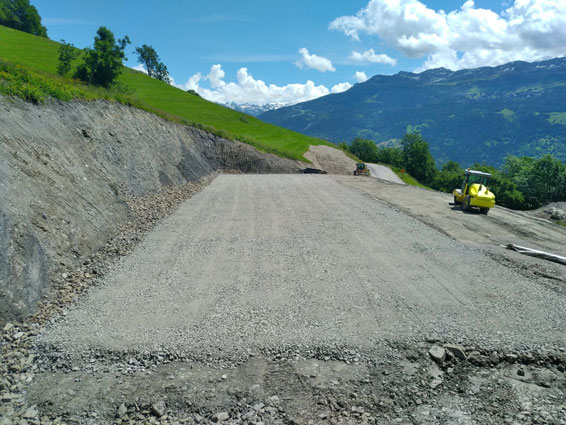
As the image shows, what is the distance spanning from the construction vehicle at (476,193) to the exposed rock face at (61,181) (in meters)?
18.2

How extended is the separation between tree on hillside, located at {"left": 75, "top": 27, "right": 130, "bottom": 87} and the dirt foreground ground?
2721cm

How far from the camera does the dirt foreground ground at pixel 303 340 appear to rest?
5.53m

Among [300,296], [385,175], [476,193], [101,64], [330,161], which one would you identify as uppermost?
[101,64]

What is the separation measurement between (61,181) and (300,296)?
28.4 feet

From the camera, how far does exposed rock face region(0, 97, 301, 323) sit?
7785 millimetres

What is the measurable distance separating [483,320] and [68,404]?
8.30 metres

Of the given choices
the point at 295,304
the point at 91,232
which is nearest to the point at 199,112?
the point at 91,232

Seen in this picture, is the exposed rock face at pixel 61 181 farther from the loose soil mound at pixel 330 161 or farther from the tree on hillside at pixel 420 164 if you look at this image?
the tree on hillside at pixel 420 164

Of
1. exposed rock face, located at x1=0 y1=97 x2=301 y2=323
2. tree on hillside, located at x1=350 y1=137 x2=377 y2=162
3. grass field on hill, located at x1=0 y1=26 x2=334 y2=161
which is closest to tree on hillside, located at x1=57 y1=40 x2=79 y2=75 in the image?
grass field on hill, located at x1=0 y1=26 x2=334 y2=161

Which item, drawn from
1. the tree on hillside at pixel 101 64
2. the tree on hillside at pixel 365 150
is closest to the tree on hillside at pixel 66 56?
the tree on hillside at pixel 101 64

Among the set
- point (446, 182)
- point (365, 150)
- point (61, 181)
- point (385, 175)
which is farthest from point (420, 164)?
point (61, 181)

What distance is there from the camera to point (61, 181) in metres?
11.3

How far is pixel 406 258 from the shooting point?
461 inches

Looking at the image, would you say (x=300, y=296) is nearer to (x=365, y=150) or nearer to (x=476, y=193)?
(x=476, y=193)
